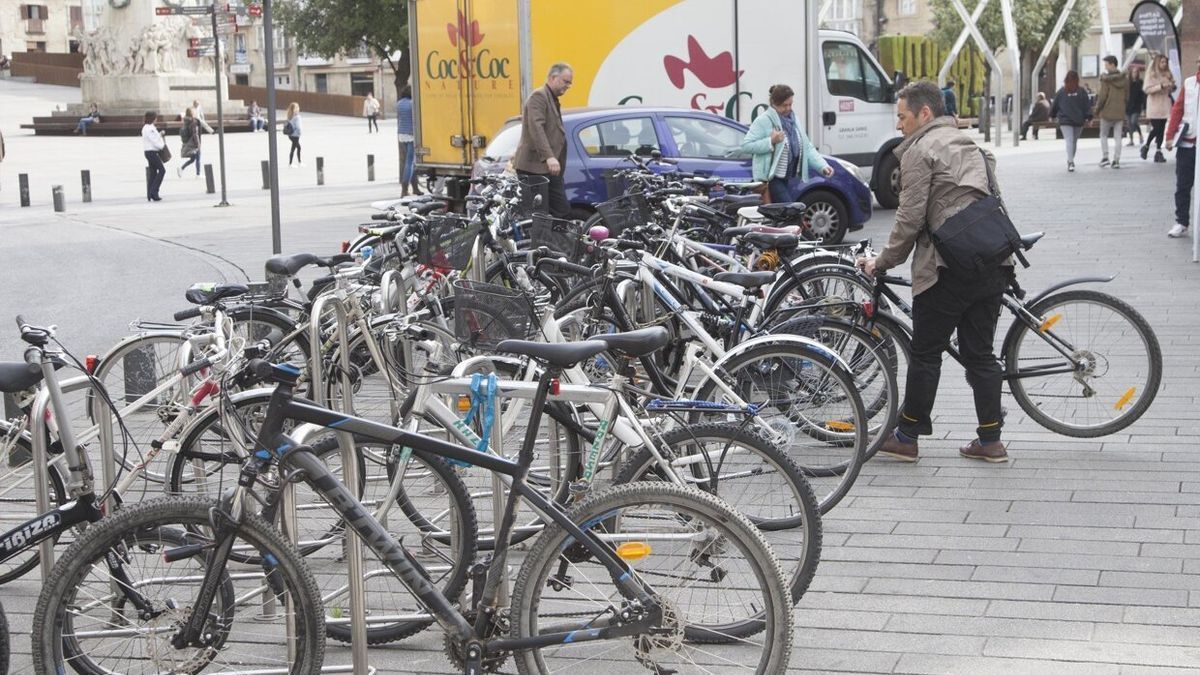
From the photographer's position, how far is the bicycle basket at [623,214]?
9.52m

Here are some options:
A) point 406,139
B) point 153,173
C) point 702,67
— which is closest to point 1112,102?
point 702,67

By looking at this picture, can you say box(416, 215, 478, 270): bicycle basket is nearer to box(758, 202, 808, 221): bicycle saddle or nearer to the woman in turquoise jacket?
box(758, 202, 808, 221): bicycle saddle

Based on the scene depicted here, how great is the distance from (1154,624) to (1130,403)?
2673mm

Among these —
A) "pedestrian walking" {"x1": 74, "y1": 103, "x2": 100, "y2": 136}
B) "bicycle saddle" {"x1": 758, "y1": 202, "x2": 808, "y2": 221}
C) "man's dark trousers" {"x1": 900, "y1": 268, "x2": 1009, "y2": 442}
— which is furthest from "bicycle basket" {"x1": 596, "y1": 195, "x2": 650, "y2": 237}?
"pedestrian walking" {"x1": 74, "y1": 103, "x2": 100, "y2": 136}

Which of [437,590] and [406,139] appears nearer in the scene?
[437,590]

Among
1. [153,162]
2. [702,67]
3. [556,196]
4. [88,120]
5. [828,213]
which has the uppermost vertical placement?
[88,120]

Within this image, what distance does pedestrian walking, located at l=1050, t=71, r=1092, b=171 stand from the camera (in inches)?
949

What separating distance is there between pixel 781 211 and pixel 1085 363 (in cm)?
229

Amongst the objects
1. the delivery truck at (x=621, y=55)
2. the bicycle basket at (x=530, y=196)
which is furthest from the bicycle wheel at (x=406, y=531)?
the delivery truck at (x=621, y=55)

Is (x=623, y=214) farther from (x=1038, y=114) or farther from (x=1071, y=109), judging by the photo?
(x=1038, y=114)

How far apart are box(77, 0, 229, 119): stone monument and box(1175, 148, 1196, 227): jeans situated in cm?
4480

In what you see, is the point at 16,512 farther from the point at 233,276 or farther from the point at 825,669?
the point at 233,276

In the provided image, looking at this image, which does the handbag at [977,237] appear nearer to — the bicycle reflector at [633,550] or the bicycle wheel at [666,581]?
the bicycle wheel at [666,581]

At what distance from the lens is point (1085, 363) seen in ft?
23.2
